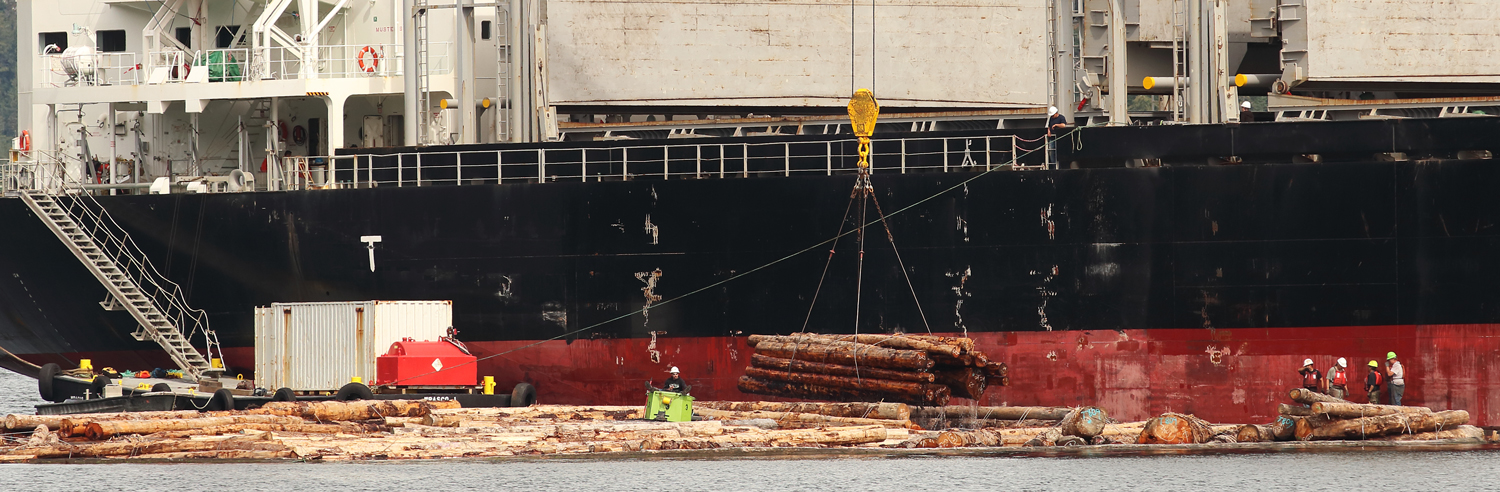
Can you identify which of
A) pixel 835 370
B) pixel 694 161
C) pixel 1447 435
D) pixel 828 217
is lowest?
pixel 1447 435

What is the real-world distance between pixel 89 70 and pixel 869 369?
51.8 feet

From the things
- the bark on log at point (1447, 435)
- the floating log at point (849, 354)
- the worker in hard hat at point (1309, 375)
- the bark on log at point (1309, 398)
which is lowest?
the bark on log at point (1447, 435)

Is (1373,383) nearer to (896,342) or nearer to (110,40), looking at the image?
(896,342)

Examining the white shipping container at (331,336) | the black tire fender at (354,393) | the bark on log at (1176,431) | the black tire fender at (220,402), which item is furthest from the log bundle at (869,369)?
the black tire fender at (220,402)

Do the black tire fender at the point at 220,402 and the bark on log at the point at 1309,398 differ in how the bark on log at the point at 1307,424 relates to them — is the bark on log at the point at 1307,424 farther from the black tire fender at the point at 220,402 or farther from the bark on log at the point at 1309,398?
the black tire fender at the point at 220,402

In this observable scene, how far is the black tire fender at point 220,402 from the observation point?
2362cm

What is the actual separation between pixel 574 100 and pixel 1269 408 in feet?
38.2

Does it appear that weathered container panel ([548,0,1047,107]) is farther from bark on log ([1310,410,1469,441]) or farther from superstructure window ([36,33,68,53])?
superstructure window ([36,33,68,53])

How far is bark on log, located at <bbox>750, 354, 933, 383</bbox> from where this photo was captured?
2211cm

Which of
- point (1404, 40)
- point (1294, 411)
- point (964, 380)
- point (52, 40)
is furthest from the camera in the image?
point (52, 40)

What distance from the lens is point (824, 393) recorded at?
2292 cm

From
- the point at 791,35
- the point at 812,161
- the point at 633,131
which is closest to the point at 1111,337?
the point at 812,161

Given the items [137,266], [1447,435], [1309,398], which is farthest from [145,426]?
[1447,435]

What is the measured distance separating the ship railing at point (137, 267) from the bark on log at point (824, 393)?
29.6 feet
